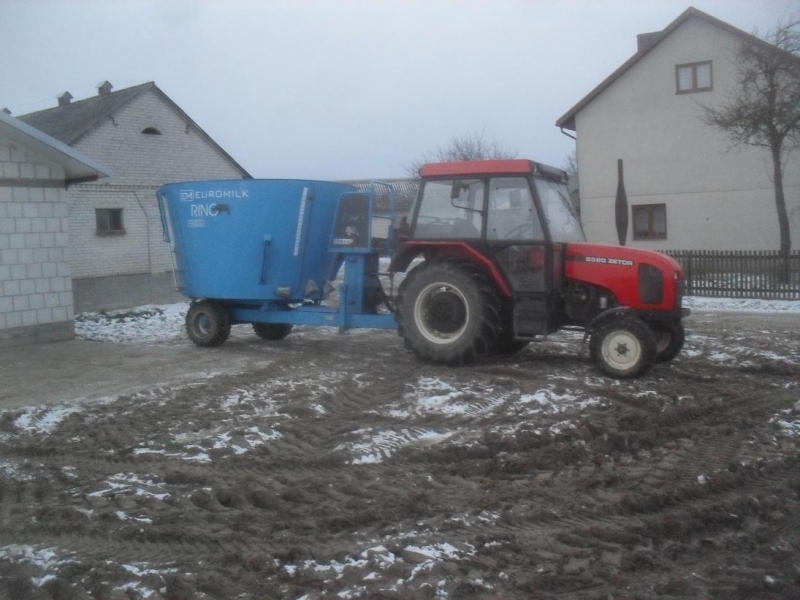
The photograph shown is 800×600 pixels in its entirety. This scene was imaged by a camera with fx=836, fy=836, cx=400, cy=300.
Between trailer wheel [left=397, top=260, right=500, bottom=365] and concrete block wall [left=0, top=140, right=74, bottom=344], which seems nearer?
trailer wheel [left=397, top=260, right=500, bottom=365]

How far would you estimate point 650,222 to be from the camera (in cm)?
2652

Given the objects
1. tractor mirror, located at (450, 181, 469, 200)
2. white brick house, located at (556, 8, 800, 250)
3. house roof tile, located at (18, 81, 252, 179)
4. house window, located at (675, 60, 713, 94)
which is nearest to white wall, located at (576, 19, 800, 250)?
white brick house, located at (556, 8, 800, 250)

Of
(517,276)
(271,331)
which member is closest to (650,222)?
(271,331)

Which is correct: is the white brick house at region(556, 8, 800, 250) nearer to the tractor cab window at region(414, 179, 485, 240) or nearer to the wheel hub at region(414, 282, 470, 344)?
the tractor cab window at region(414, 179, 485, 240)

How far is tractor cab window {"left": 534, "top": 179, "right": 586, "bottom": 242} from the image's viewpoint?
9156 millimetres

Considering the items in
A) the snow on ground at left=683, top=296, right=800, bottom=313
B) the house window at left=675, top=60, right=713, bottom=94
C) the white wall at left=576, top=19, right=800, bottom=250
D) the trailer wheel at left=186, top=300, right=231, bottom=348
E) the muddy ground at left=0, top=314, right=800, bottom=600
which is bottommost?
the muddy ground at left=0, top=314, right=800, bottom=600

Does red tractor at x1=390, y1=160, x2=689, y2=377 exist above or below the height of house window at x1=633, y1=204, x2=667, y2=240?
below

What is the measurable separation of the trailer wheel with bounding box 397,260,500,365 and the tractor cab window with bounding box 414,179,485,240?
363 millimetres

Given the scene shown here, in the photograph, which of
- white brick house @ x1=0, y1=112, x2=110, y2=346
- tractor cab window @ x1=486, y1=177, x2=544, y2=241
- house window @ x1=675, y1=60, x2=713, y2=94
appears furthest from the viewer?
house window @ x1=675, y1=60, x2=713, y2=94

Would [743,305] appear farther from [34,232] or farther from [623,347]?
[34,232]

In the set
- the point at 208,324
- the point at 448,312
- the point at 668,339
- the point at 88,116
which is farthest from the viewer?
the point at 88,116

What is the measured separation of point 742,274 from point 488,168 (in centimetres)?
1139

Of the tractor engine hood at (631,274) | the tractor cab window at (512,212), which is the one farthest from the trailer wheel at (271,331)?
the tractor engine hood at (631,274)

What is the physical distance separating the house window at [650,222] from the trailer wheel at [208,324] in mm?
18127
